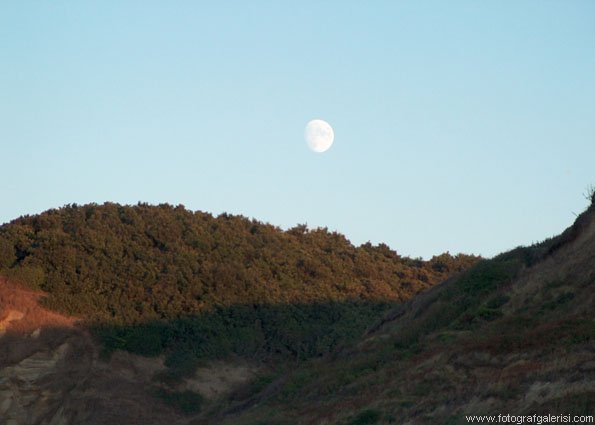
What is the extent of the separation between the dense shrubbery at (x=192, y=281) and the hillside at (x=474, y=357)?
35.3 feet

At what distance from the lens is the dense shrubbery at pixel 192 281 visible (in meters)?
41.5

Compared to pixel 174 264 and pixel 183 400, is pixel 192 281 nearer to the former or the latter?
pixel 174 264

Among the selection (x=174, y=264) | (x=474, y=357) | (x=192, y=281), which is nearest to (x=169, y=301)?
(x=192, y=281)

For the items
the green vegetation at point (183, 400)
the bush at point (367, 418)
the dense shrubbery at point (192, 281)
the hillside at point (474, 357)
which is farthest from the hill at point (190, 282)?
the bush at point (367, 418)

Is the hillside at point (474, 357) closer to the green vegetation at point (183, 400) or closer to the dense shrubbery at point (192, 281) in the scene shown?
the green vegetation at point (183, 400)

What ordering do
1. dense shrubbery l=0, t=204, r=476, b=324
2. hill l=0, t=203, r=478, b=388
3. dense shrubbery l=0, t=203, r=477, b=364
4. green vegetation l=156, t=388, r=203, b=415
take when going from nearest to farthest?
green vegetation l=156, t=388, r=203, b=415
hill l=0, t=203, r=478, b=388
dense shrubbery l=0, t=203, r=477, b=364
dense shrubbery l=0, t=204, r=476, b=324

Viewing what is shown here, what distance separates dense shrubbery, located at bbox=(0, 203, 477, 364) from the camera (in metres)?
41.5

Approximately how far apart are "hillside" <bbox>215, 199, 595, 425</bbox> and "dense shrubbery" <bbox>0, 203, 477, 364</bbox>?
35.3ft

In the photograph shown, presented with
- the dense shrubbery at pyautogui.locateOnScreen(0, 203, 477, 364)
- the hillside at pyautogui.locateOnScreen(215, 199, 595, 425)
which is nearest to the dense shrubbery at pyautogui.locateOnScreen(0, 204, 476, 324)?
the dense shrubbery at pyautogui.locateOnScreen(0, 203, 477, 364)

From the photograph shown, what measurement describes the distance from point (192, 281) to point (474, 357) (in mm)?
27650

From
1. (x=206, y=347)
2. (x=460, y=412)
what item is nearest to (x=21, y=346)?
(x=206, y=347)

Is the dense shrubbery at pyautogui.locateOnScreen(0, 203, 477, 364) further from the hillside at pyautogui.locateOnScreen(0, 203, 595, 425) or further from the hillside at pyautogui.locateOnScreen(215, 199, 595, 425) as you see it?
the hillside at pyautogui.locateOnScreen(215, 199, 595, 425)

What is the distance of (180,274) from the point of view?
45.2m

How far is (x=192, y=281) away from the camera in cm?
4519
